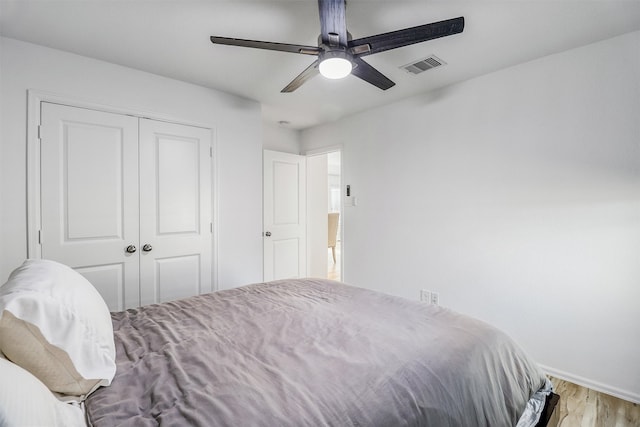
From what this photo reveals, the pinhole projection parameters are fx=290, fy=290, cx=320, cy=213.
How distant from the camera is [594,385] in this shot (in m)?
2.02

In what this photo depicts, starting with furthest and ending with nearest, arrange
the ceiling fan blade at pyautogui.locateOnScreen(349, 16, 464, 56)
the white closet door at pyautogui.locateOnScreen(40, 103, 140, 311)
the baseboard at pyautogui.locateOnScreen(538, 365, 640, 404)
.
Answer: the white closet door at pyautogui.locateOnScreen(40, 103, 140, 311), the baseboard at pyautogui.locateOnScreen(538, 365, 640, 404), the ceiling fan blade at pyautogui.locateOnScreen(349, 16, 464, 56)

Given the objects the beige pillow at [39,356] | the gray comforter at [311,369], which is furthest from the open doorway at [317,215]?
the beige pillow at [39,356]

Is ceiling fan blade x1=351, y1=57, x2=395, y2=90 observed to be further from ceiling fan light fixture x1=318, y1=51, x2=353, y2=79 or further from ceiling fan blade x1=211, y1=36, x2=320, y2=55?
ceiling fan blade x1=211, y1=36, x2=320, y2=55

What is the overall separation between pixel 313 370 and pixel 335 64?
1491 mm

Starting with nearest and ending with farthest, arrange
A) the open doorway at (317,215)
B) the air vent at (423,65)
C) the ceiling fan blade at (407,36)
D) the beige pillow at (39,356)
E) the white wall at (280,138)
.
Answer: the beige pillow at (39,356) → the ceiling fan blade at (407,36) → the air vent at (423,65) → the white wall at (280,138) → the open doorway at (317,215)

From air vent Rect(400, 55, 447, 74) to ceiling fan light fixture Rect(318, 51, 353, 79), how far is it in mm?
927

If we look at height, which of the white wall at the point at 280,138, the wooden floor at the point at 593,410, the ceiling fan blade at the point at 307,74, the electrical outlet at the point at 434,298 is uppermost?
the white wall at the point at 280,138

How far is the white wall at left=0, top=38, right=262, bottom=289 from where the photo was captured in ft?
6.48

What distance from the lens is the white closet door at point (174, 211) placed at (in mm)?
2521

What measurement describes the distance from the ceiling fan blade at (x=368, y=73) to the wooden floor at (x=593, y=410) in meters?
2.25

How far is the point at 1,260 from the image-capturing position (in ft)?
6.39

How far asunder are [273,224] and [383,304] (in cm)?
241

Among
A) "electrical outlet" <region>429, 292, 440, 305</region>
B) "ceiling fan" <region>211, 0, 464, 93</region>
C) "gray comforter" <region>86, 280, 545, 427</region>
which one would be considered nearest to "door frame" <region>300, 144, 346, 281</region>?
"electrical outlet" <region>429, 292, 440, 305</region>

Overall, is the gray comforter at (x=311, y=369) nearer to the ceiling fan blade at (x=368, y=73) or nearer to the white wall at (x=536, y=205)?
the white wall at (x=536, y=205)
